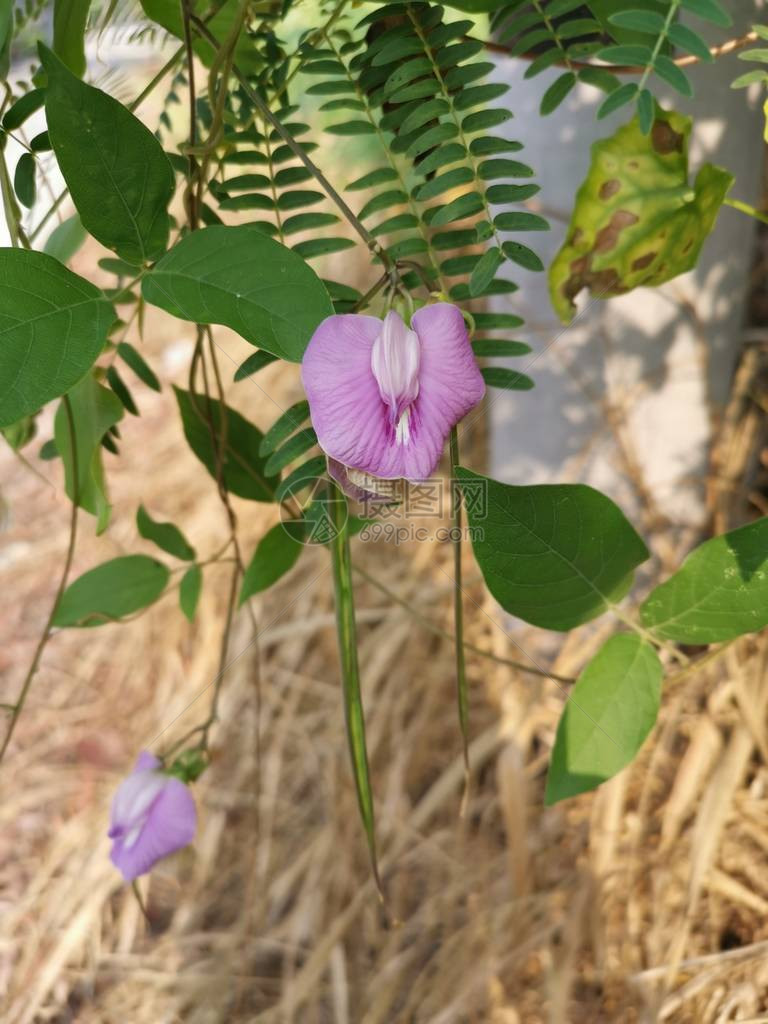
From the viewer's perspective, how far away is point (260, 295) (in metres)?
0.34

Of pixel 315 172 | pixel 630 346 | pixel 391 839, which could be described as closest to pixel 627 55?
pixel 315 172

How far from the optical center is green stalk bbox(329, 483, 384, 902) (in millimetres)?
422

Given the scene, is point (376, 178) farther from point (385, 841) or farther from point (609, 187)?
point (385, 841)

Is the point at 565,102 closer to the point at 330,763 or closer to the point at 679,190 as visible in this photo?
the point at 679,190

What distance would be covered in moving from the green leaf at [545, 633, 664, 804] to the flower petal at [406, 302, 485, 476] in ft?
0.50

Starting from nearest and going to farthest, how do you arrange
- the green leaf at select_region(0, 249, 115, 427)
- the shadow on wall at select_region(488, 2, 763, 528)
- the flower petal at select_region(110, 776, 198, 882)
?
the green leaf at select_region(0, 249, 115, 427) → the flower petal at select_region(110, 776, 198, 882) → the shadow on wall at select_region(488, 2, 763, 528)

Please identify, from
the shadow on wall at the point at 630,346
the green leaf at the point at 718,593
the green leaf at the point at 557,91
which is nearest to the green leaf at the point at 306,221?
the green leaf at the point at 557,91

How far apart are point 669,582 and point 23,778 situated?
0.97 m

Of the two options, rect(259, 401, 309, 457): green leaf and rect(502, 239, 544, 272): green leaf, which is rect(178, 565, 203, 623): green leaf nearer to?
rect(259, 401, 309, 457): green leaf

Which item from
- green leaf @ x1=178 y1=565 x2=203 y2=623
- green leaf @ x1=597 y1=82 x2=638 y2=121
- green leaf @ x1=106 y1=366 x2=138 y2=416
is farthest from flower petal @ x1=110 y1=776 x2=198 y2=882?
green leaf @ x1=597 y1=82 x2=638 y2=121

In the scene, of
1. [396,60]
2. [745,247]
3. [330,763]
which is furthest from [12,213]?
[330,763]

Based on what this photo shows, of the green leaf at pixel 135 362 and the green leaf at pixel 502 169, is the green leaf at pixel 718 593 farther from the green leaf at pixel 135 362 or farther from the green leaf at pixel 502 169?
the green leaf at pixel 135 362

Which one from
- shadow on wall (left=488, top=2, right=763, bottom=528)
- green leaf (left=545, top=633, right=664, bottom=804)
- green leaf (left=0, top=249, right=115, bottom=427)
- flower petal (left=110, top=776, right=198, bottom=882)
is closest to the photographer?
green leaf (left=0, top=249, right=115, bottom=427)

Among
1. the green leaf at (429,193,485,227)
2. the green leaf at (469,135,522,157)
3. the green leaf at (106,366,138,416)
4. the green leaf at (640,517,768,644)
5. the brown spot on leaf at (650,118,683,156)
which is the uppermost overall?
the brown spot on leaf at (650,118,683,156)
